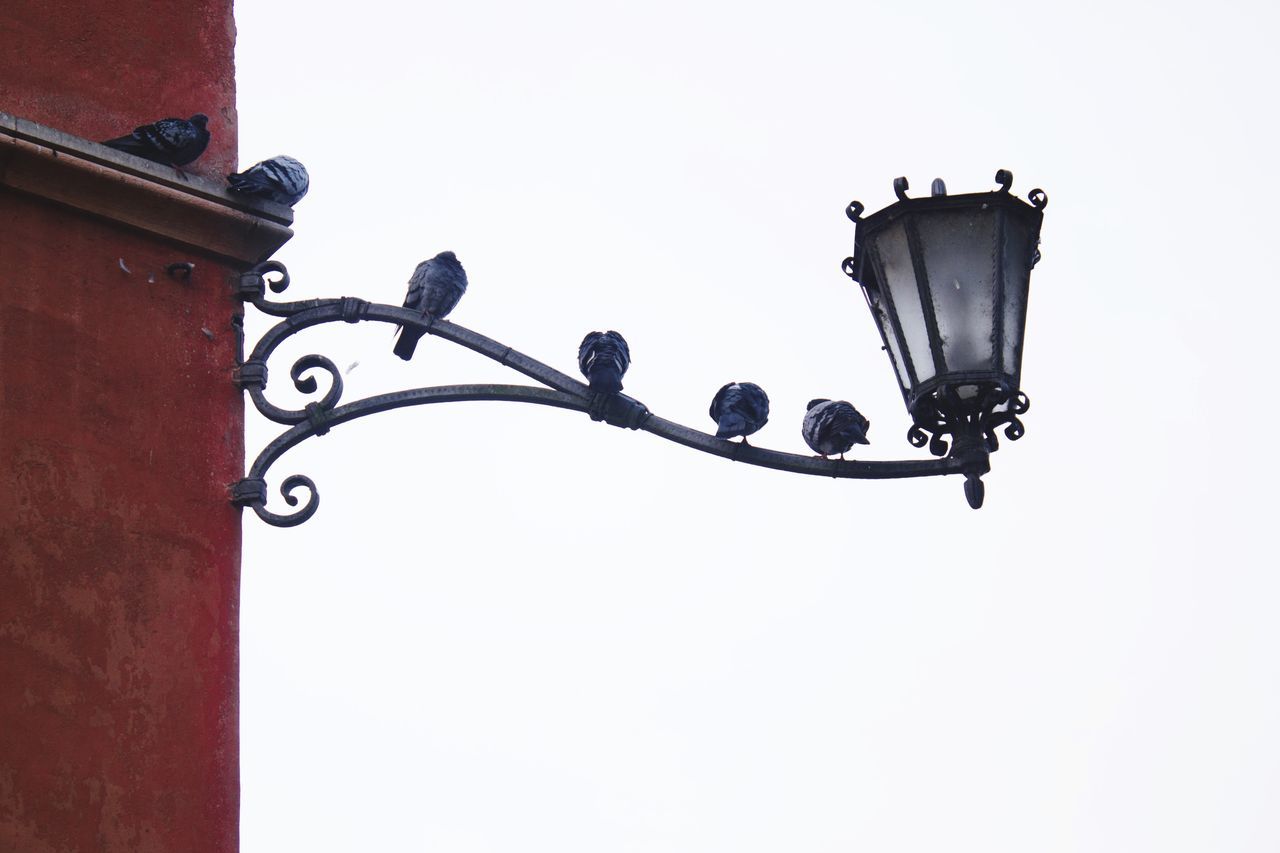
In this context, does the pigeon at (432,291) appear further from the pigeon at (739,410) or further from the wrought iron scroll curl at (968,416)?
the wrought iron scroll curl at (968,416)

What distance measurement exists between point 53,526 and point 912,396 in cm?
188

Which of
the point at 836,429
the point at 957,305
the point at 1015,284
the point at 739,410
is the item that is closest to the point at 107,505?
the point at 739,410

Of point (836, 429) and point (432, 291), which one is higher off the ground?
point (432, 291)

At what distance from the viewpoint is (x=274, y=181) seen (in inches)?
178

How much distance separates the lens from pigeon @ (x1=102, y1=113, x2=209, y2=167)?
439 centimetres

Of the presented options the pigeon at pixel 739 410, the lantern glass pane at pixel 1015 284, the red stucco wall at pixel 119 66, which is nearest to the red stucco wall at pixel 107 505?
the red stucco wall at pixel 119 66

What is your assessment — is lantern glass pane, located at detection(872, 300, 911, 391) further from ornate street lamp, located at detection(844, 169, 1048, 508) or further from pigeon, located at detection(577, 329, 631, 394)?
pigeon, located at detection(577, 329, 631, 394)

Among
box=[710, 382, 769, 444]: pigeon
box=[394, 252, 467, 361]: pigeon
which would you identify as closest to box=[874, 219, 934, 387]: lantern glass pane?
box=[710, 382, 769, 444]: pigeon

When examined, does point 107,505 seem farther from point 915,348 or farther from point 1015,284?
point 1015,284

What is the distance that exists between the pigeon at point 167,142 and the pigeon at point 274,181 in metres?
0.12

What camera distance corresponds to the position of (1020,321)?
4457 mm

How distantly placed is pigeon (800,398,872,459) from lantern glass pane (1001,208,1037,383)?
373 millimetres

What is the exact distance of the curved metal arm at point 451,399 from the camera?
4.34 metres

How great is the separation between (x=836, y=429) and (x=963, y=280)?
44 cm
